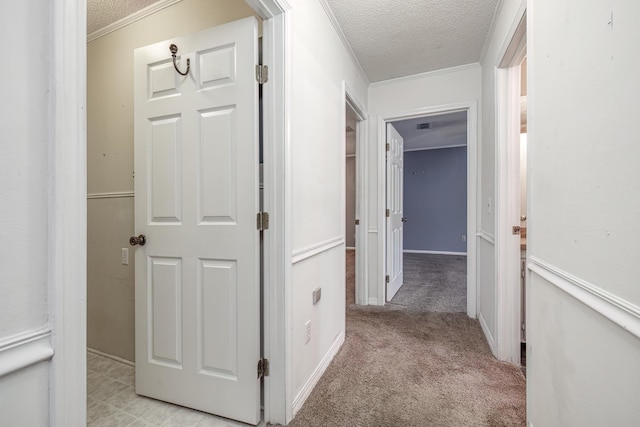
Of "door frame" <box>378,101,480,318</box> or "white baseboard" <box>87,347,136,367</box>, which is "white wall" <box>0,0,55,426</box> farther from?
"door frame" <box>378,101,480,318</box>

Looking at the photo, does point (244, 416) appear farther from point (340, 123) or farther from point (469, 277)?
point (469, 277)

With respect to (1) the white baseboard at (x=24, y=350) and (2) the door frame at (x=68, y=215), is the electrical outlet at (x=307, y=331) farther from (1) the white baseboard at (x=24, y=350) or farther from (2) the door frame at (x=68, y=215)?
(1) the white baseboard at (x=24, y=350)

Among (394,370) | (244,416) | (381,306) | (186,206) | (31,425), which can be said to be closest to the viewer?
(31,425)

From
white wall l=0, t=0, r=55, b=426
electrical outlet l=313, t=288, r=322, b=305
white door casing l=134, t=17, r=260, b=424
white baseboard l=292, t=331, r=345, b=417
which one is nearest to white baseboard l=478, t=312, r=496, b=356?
white baseboard l=292, t=331, r=345, b=417

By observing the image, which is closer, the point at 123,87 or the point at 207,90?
the point at 207,90

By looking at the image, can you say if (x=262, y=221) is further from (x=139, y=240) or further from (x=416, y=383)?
(x=416, y=383)

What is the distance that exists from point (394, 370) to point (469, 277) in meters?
1.44

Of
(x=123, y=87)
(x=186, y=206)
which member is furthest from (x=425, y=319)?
(x=123, y=87)

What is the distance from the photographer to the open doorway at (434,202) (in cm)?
445

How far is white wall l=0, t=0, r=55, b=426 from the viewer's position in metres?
0.51

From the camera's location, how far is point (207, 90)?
148cm

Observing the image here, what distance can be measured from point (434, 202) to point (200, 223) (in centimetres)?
A: 598

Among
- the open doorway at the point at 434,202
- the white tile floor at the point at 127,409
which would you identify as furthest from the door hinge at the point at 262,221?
the open doorway at the point at 434,202

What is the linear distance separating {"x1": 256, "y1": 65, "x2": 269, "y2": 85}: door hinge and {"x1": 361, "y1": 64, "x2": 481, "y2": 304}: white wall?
1.91 m
